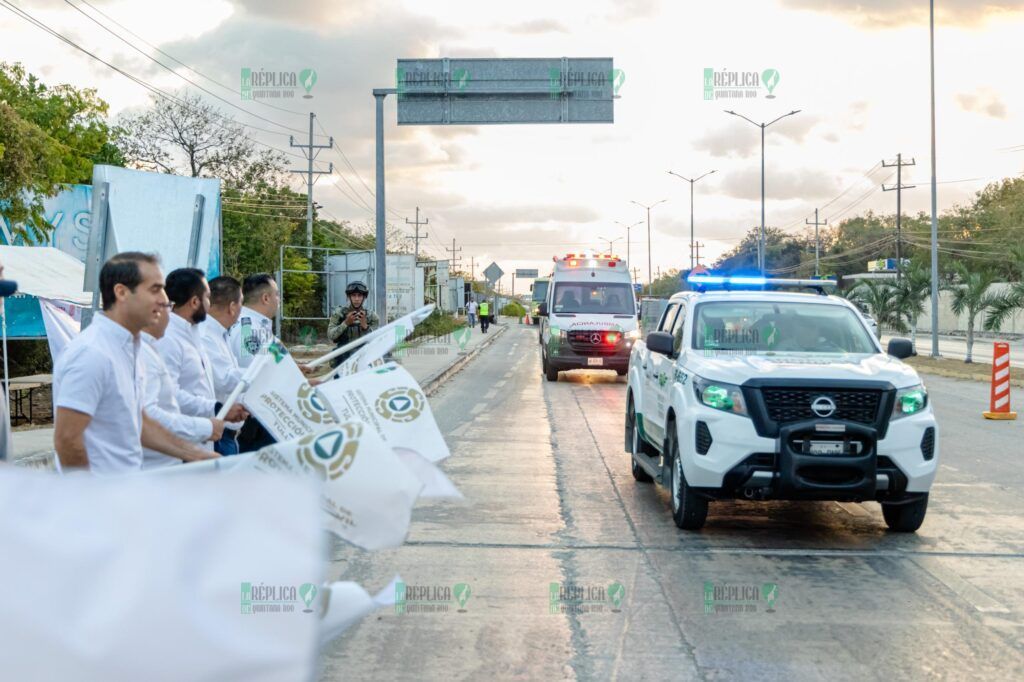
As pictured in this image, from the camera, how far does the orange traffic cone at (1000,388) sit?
1719 cm

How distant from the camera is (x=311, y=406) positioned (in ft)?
10.9

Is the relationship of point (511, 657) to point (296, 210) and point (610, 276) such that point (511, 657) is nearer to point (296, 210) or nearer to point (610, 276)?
point (610, 276)

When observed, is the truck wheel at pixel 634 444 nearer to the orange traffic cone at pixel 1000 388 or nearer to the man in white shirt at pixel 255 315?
the man in white shirt at pixel 255 315

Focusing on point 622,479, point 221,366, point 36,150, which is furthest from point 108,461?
point 36,150

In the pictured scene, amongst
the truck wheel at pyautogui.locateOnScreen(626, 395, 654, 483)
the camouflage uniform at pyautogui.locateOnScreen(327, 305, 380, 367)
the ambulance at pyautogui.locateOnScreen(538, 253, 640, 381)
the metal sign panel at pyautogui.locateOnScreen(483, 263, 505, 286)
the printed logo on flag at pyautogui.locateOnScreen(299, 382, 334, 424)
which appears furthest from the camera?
the metal sign panel at pyautogui.locateOnScreen(483, 263, 505, 286)

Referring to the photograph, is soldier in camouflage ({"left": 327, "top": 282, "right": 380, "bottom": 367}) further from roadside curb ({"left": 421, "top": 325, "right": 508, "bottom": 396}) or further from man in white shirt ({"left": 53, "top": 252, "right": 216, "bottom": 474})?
man in white shirt ({"left": 53, "top": 252, "right": 216, "bottom": 474})

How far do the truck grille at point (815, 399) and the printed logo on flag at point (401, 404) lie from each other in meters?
5.35

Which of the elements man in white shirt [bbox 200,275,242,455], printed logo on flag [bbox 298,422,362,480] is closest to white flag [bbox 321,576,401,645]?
printed logo on flag [bbox 298,422,362,480]

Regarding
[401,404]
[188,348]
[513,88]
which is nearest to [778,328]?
[188,348]

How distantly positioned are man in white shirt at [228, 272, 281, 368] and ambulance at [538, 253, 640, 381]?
16.4 meters

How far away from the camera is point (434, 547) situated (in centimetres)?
787

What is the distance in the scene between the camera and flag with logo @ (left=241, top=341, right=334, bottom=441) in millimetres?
3309

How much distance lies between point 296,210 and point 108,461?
58.2 meters

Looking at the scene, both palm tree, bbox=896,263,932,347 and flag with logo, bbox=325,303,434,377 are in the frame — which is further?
palm tree, bbox=896,263,932,347
